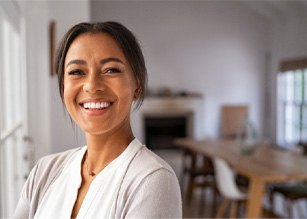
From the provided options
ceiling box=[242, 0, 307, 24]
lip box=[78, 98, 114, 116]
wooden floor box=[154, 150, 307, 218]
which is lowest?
wooden floor box=[154, 150, 307, 218]

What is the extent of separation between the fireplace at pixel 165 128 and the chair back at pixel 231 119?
63cm

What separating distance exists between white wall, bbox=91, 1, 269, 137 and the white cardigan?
5.84m

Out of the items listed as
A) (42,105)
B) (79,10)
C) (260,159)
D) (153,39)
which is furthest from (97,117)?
(153,39)

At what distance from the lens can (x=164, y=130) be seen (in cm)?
685

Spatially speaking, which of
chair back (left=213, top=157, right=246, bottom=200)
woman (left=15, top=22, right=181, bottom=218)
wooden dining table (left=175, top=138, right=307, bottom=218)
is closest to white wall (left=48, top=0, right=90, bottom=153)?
woman (left=15, top=22, right=181, bottom=218)

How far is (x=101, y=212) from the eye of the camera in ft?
2.08

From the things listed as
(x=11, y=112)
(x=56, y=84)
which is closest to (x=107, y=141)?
(x=56, y=84)

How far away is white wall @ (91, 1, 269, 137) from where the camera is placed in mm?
6641

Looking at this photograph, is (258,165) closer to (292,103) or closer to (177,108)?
(177,108)

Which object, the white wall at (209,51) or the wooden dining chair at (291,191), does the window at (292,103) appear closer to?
the white wall at (209,51)

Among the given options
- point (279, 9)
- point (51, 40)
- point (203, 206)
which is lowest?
point (203, 206)

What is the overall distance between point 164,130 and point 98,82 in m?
6.22

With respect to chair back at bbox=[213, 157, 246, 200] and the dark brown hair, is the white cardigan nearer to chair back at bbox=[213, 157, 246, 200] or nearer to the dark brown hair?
the dark brown hair

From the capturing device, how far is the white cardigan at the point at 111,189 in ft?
1.95
